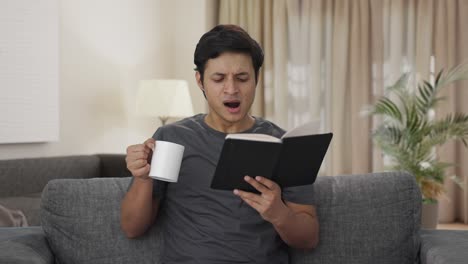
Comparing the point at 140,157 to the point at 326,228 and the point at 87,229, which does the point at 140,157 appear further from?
the point at 326,228

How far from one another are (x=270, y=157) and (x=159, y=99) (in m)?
3.65

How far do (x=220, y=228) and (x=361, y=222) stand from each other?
1.36 ft

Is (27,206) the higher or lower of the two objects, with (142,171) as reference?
lower

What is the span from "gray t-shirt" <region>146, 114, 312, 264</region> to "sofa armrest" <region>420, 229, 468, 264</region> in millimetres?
348

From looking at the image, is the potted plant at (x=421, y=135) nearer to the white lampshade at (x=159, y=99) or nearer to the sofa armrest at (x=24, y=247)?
the white lampshade at (x=159, y=99)

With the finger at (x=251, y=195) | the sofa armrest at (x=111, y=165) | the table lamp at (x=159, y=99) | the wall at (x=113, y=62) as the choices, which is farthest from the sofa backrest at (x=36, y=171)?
the finger at (x=251, y=195)

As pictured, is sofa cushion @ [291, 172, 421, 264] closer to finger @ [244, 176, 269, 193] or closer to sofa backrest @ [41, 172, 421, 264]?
sofa backrest @ [41, 172, 421, 264]

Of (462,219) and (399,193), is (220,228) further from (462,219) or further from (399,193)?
(462,219)

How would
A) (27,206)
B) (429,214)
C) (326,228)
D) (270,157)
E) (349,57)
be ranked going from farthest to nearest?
(349,57) → (429,214) → (27,206) → (326,228) → (270,157)

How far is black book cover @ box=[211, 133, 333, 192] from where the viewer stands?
165 centimetres

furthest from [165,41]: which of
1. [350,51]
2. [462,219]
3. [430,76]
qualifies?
[462,219]

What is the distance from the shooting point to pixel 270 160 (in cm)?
169

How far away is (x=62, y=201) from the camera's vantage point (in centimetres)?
200

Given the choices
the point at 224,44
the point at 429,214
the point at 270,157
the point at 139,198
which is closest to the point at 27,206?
the point at 139,198
